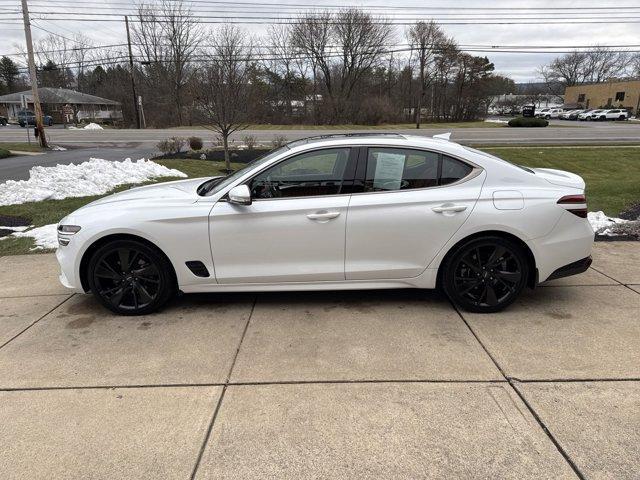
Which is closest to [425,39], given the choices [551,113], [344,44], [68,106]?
[344,44]

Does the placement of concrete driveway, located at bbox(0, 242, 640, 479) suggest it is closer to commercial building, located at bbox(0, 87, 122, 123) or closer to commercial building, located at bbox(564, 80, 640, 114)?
commercial building, located at bbox(0, 87, 122, 123)

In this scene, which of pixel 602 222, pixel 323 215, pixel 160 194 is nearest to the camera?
pixel 323 215

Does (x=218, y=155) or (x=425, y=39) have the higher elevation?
(x=425, y=39)

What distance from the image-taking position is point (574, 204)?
4.15 meters

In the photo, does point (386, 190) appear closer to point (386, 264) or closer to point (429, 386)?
point (386, 264)

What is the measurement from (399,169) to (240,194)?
1394 millimetres

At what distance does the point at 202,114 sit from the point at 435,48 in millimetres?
41250

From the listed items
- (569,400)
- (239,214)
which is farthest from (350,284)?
(569,400)

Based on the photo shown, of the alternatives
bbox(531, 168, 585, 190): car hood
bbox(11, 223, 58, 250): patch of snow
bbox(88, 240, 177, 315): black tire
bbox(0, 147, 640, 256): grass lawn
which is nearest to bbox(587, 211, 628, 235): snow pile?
bbox(0, 147, 640, 256): grass lawn

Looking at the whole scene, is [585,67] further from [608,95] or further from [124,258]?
[124,258]

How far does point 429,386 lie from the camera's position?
3164 millimetres

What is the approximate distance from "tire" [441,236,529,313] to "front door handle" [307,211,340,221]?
1066mm

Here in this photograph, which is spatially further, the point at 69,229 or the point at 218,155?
the point at 218,155

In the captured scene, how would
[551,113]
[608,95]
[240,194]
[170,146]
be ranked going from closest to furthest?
[240,194], [170,146], [551,113], [608,95]
